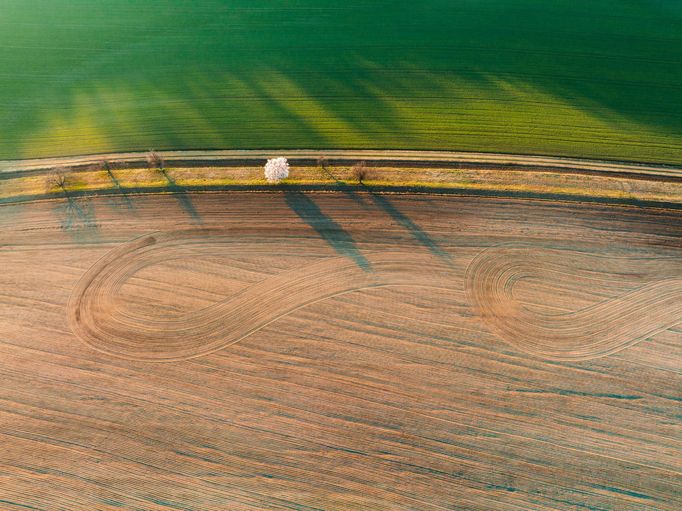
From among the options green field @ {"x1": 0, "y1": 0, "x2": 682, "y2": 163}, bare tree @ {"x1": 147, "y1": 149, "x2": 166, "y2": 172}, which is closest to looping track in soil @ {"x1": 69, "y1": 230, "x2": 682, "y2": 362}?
bare tree @ {"x1": 147, "y1": 149, "x2": 166, "y2": 172}

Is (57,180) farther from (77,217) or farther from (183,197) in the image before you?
(183,197)

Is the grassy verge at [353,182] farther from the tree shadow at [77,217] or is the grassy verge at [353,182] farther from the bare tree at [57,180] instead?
the tree shadow at [77,217]

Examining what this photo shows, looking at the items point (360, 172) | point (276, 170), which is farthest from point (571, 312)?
point (276, 170)

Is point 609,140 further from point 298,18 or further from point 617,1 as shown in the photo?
point 298,18

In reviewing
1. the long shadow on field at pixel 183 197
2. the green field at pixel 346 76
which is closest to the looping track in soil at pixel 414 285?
the long shadow on field at pixel 183 197

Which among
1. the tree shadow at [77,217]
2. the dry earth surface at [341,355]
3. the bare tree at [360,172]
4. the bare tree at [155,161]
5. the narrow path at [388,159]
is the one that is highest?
the narrow path at [388,159]
